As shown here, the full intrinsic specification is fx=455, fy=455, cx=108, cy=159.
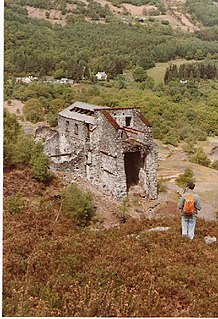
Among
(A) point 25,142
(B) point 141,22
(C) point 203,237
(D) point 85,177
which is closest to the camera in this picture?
(C) point 203,237

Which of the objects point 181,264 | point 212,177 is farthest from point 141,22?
point 181,264

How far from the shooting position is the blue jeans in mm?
11500

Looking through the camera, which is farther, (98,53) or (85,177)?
(98,53)

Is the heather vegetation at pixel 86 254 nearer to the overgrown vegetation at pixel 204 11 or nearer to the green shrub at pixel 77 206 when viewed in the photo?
the green shrub at pixel 77 206

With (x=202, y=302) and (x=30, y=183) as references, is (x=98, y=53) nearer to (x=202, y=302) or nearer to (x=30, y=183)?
(x=30, y=183)

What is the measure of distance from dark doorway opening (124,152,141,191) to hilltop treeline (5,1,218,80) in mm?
78323

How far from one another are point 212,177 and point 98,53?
109971mm

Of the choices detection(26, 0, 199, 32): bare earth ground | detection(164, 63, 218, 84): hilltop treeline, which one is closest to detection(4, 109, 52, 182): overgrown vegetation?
detection(164, 63, 218, 84): hilltop treeline

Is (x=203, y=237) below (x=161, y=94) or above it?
above

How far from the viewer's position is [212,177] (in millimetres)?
33812

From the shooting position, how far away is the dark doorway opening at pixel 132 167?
1006 inches

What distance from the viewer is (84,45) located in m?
148

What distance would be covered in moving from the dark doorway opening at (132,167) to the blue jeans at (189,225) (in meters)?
13.7

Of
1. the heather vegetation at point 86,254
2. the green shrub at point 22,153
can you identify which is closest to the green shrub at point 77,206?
the heather vegetation at point 86,254
